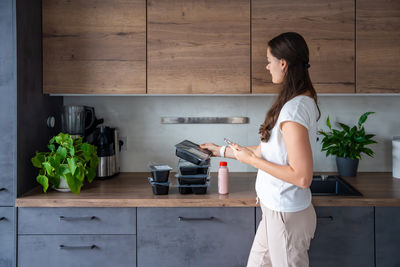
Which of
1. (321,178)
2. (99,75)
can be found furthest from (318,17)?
(99,75)

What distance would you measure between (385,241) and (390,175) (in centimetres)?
75

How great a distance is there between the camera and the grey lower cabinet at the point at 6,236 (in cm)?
168

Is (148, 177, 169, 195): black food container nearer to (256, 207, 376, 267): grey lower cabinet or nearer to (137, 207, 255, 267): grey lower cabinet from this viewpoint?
(137, 207, 255, 267): grey lower cabinet

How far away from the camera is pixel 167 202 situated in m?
1.64

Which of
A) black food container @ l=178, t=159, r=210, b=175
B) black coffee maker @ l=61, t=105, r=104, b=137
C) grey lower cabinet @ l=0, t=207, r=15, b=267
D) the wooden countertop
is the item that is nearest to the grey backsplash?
black coffee maker @ l=61, t=105, r=104, b=137

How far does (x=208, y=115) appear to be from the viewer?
2328 millimetres

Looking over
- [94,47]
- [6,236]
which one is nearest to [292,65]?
[94,47]

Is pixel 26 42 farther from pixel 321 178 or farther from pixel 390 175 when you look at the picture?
pixel 390 175

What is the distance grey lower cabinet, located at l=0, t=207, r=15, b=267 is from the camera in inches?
66.2

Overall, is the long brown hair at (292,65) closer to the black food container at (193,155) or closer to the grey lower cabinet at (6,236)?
the black food container at (193,155)

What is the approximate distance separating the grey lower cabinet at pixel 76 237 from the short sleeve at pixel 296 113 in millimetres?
913

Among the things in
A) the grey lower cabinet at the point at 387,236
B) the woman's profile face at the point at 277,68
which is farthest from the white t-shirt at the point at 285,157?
the grey lower cabinet at the point at 387,236

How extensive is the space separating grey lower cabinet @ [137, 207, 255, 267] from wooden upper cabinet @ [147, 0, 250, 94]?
730 mm

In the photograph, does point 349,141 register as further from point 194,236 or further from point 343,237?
point 194,236
